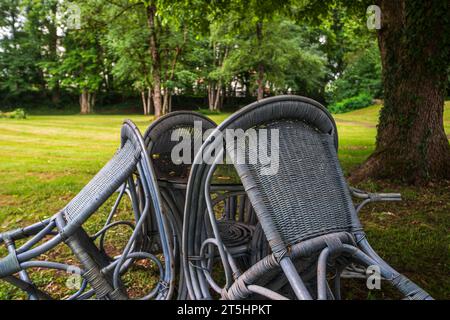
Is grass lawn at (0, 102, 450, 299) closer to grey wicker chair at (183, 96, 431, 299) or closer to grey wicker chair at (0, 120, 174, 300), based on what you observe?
grey wicker chair at (0, 120, 174, 300)

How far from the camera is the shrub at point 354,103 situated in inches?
1043

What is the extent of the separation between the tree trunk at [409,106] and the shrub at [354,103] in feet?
72.8

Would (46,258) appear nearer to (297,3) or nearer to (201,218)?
(201,218)

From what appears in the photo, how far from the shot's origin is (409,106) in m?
5.20

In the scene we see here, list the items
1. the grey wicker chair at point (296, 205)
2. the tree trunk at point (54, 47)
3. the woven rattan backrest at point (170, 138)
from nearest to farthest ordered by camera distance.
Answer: the grey wicker chair at point (296, 205) → the woven rattan backrest at point (170, 138) → the tree trunk at point (54, 47)

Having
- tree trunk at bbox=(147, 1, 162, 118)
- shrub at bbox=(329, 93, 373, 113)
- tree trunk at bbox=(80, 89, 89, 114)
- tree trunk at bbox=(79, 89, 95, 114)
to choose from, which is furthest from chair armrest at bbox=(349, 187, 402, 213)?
tree trunk at bbox=(80, 89, 89, 114)

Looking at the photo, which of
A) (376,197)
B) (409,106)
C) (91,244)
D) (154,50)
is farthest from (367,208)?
(154,50)

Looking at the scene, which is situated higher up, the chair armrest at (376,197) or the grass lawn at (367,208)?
the chair armrest at (376,197)

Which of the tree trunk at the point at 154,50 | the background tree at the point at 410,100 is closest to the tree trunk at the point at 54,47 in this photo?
the tree trunk at the point at 154,50

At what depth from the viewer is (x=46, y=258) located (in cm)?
331

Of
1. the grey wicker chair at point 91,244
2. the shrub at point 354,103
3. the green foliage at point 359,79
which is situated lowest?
the grey wicker chair at point 91,244

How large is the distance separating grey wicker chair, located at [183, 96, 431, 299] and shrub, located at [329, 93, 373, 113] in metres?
26.3

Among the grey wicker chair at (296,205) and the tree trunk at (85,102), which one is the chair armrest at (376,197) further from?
the tree trunk at (85,102)

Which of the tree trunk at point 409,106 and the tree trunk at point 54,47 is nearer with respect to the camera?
the tree trunk at point 409,106
